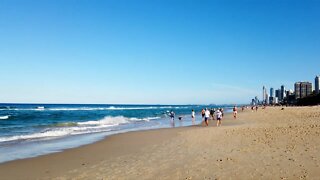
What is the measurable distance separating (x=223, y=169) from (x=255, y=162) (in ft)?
4.08

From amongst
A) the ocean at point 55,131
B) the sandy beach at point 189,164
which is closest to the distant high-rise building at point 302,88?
the ocean at point 55,131

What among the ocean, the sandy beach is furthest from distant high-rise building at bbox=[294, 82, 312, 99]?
the sandy beach

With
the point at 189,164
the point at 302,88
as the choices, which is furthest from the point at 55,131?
the point at 302,88

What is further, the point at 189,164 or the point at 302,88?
the point at 302,88

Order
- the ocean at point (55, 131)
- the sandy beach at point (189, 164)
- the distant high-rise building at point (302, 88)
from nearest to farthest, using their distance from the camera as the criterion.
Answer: the sandy beach at point (189, 164) < the ocean at point (55, 131) < the distant high-rise building at point (302, 88)

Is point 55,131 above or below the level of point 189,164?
below

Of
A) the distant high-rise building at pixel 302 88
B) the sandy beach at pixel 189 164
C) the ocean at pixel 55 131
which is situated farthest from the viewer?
the distant high-rise building at pixel 302 88

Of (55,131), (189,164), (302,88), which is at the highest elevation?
(302,88)

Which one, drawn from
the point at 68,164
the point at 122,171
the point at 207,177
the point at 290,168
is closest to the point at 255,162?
the point at 290,168

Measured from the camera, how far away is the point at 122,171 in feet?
31.3

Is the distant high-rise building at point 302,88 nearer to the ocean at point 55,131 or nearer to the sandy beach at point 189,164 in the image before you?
the ocean at point 55,131

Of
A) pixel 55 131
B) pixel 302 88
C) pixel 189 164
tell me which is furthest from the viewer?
pixel 302 88

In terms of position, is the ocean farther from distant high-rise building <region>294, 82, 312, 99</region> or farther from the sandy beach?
distant high-rise building <region>294, 82, 312, 99</region>

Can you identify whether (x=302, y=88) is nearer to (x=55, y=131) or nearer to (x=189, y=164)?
(x=55, y=131)
